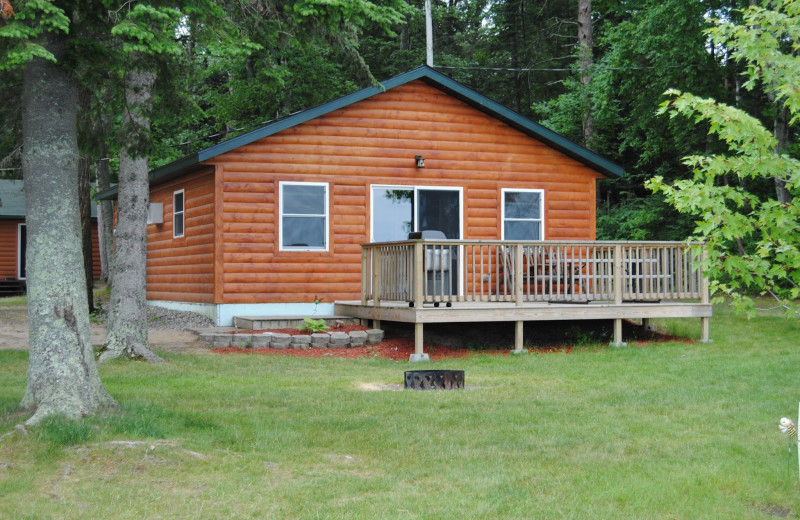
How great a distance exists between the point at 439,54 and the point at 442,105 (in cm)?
1867

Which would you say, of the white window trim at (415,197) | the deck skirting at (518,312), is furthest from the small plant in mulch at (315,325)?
the white window trim at (415,197)

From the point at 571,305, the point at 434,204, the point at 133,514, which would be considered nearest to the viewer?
the point at 133,514

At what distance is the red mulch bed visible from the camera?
12250mm

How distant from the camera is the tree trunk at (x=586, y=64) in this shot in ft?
84.6

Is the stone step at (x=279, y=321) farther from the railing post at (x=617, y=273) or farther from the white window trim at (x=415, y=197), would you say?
the railing post at (x=617, y=273)

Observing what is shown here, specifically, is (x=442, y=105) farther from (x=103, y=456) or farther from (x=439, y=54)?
(x=439, y=54)

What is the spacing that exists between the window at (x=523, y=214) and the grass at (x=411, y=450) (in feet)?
22.1

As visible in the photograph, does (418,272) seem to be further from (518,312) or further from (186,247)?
(186,247)

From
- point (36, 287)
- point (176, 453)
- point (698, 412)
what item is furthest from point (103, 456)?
point (698, 412)

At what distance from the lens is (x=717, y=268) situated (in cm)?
536

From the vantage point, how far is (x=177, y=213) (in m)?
16.9

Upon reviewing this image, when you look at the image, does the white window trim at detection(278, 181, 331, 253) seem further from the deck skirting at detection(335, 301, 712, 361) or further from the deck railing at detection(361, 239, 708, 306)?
the deck railing at detection(361, 239, 708, 306)

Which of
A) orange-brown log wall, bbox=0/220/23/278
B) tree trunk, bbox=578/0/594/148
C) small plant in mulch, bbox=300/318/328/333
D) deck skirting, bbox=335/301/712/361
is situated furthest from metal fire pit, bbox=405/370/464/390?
orange-brown log wall, bbox=0/220/23/278

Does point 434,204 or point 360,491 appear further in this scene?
point 434,204
